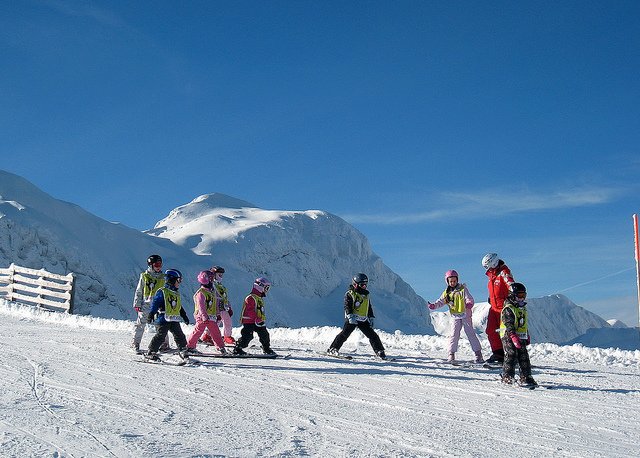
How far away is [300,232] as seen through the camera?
96.9 m

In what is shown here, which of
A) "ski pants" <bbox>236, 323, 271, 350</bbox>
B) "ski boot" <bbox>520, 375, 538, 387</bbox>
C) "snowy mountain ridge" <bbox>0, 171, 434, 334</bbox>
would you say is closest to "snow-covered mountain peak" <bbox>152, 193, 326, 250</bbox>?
"snowy mountain ridge" <bbox>0, 171, 434, 334</bbox>

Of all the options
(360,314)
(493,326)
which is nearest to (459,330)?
(493,326)

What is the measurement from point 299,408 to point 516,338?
360 centimetres

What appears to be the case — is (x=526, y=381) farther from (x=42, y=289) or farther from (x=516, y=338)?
(x=42, y=289)

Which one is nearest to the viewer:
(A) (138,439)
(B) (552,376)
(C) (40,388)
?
(A) (138,439)

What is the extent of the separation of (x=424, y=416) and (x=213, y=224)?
88006mm

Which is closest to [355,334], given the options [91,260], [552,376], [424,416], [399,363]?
[399,363]

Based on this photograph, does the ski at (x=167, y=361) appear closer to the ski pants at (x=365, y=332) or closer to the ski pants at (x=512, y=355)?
the ski pants at (x=365, y=332)

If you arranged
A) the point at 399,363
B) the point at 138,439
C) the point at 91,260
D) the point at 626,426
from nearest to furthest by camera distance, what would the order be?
the point at 138,439 → the point at 626,426 → the point at 399,363 → the point at 91,260

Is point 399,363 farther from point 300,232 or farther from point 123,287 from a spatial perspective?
point 300,232

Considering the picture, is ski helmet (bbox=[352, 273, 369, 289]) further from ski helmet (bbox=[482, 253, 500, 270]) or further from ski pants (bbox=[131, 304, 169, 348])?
ski pants (bbox=[131, 304, 169, 348])

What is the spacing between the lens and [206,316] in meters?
10.7

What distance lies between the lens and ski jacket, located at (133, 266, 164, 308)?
11.1 meters

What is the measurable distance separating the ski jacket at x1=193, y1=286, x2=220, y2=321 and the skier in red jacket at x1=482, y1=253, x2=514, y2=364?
16.2 ft
